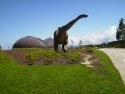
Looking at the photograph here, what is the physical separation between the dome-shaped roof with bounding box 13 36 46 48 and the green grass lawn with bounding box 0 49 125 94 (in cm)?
3744

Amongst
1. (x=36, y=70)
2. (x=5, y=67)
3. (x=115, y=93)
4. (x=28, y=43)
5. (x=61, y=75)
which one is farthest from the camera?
(x=28, y=43)

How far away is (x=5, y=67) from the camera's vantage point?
52.0 ft

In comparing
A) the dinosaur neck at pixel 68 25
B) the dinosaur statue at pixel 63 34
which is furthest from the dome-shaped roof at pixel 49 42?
the dinosaur neck at pixel 68 25

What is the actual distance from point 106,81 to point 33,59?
7.17 m

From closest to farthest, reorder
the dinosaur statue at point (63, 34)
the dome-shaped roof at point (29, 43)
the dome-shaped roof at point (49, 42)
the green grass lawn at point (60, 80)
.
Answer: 1. the green grass lawn at point (60, 80)
2. the dinosaur statue at point (63, 34)
3. the dome-shaped roof at point (29, 43)
4. the dome-shaped roof at point (49, 42)

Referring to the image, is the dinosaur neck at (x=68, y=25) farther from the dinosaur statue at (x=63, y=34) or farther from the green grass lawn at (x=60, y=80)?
the green grass lawn at (x=60, y=80)

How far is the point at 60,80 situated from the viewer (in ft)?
42.2

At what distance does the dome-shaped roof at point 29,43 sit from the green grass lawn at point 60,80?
3744 centimetres

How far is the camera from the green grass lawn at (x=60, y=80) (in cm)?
1162

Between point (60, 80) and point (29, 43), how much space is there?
4123 centimetres

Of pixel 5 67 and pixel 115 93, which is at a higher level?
pixel 5 67

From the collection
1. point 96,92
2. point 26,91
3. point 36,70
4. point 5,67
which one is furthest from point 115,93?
point 5,67

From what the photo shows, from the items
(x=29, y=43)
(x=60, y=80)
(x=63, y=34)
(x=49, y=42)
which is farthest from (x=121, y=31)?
(x=60, y=80)

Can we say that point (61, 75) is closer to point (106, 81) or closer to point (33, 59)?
point (106, 81)
